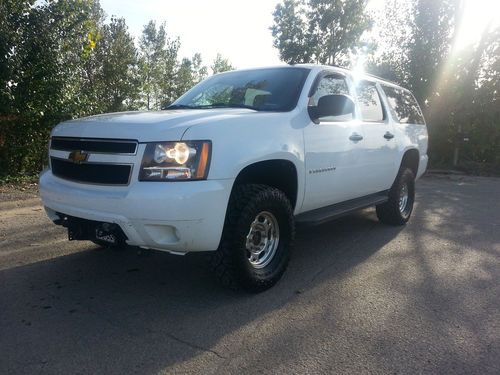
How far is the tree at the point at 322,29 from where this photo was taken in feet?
82.9

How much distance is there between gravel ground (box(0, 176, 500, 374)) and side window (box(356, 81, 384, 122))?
1.50 meters

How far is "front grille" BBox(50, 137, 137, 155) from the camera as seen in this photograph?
3148mm

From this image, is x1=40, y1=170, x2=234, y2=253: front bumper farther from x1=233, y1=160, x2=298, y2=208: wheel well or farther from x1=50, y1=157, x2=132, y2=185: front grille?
x1=233, y1=160, x2=298, y2=208: wheel well

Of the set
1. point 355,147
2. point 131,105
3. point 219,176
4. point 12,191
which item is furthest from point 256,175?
point 131,105

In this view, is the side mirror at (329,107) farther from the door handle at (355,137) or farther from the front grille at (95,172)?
the front grille at (95,172)

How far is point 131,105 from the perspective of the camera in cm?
1422

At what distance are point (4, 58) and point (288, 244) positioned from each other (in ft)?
22.7

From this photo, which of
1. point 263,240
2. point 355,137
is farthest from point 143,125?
point 355,137

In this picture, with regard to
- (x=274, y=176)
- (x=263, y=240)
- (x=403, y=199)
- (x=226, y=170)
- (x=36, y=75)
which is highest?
(x=36, y=75)

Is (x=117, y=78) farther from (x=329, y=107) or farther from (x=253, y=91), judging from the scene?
(x=329, y=107)

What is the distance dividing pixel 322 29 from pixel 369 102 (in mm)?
22390

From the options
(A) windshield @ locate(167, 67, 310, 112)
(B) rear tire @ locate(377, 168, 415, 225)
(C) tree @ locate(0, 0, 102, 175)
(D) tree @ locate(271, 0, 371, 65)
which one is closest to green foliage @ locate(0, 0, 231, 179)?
(C) tree @ locate(0, 0, 102, 175)

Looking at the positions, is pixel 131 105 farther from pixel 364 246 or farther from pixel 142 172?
pixel 142 172

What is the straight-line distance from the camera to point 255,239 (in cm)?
378
